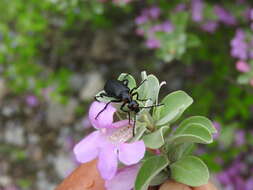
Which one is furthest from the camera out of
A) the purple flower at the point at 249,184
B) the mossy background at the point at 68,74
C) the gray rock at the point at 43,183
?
the gray rock at the point at 43,183

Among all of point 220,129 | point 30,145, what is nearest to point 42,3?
point 30,145

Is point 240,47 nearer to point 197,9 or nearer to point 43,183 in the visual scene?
point 197,9

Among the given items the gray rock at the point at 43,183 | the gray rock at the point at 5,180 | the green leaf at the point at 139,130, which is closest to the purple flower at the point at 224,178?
the gray rock at the point at 43,183

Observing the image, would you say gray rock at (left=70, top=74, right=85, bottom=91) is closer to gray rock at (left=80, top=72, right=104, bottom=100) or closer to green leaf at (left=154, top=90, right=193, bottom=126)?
gray rock at (left=80, top=72, right=104, bottom=100)

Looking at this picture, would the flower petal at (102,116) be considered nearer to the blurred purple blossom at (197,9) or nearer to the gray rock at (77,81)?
the blurred purple blossom at (197,9)

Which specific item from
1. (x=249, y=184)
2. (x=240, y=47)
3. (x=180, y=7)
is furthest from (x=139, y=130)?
(x=249, y=184)

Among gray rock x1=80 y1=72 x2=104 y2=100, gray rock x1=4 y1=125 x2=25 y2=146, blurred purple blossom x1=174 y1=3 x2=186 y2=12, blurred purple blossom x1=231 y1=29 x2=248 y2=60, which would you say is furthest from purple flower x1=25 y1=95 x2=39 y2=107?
blurred purple blossom x1=231 y1=29 x2=248 y2=60
